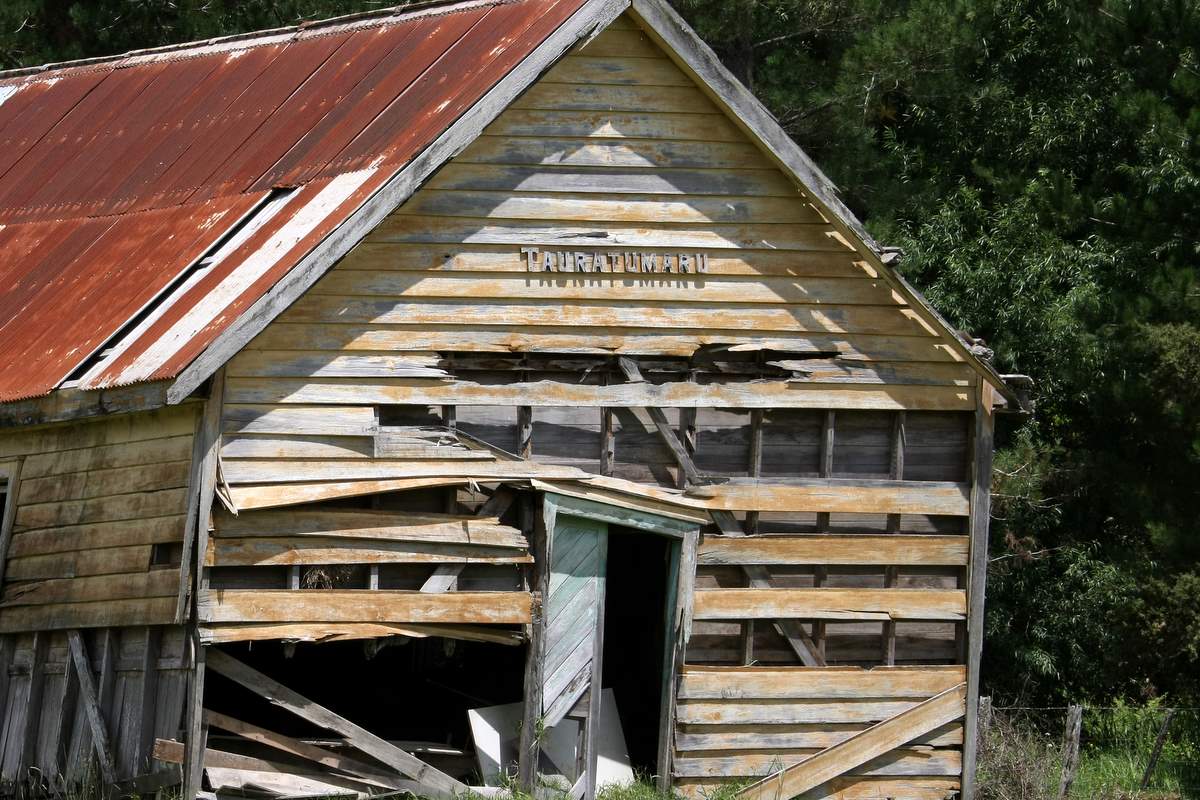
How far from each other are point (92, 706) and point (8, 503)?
192 cm

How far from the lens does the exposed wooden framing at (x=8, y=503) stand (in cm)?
1380

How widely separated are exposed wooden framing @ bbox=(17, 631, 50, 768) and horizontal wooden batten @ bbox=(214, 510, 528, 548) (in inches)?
84.9

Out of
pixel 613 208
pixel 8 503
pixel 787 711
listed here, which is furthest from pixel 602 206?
pixel 8 503

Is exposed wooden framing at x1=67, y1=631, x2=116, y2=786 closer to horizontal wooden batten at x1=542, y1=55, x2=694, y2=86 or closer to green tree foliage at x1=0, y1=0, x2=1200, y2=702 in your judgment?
horizontal wooden batten at x1=542, y1=55, x2=694, y2=86

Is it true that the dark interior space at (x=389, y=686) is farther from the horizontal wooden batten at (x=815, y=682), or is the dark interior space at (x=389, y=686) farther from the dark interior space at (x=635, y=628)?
the horizontal wooden batten at (x=815, y=682)

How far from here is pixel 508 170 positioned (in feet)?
44.0

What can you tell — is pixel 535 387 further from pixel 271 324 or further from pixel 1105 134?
pixel 1105 134

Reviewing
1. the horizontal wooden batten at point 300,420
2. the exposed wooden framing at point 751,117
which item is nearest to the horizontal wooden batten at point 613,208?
the exposed wooden framing at point 751,117

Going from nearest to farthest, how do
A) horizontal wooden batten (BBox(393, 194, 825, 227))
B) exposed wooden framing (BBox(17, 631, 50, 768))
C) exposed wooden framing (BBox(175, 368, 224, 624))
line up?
1. exposed wooden framing (BBox(175, 368, 224, 624))
2. horizontal wooden batten (BBox(393, 194, 825, 227))
3. exposed wooden framing (BBox(17, 631, 50, 768))

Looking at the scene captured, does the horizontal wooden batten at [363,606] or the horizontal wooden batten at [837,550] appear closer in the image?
the horizontal wooden batten at [363,606]

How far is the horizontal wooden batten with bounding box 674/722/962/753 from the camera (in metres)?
13.8

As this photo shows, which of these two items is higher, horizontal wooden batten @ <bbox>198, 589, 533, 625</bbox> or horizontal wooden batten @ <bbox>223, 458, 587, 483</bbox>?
horizontal wooden batten @ <bbox>223, 458, 587, 483</bbox>

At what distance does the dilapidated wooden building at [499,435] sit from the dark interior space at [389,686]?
5.54 ft

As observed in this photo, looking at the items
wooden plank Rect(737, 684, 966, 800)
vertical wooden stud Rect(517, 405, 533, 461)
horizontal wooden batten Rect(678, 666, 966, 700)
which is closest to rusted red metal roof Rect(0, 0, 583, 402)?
vertical wooden stud Rect(517, 405, 533, 461)
